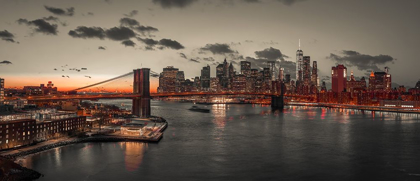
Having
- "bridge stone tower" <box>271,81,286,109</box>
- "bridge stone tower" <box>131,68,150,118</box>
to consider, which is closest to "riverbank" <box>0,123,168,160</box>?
"bridge stone tower" <box>131,68,150,118</box>

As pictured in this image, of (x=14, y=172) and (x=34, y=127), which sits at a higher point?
(x=34, y=127)

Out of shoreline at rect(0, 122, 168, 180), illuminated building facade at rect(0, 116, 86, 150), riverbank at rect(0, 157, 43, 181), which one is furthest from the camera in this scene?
illuminated building facade at rect(0, 116, 86, 150)

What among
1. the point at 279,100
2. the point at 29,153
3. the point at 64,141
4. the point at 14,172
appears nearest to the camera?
the point at 14,172

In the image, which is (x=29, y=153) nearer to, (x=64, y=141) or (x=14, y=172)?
(x=64, y=141)

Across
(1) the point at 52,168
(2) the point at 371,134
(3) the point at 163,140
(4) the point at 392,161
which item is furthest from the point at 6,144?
(2) the point at 371,134

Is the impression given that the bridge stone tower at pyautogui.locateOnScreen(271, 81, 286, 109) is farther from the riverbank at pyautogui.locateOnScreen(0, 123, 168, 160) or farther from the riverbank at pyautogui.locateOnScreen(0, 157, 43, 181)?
the riverbank at pyautogui.locateOnScreen(0, 157, 43, 181)

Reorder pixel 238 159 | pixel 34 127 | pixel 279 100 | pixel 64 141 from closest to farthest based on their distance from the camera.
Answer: pixel 238 159
pixel 34 127
pixel 64 141
pixel 279 100

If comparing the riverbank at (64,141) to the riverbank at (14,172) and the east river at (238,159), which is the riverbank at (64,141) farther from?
the riverbank at (14,172)

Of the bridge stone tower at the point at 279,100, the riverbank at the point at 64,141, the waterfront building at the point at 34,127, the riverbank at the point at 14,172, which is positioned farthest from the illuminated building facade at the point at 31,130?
the bridge stone tower at the point at 279,100

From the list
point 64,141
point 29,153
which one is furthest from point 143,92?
point 29,153

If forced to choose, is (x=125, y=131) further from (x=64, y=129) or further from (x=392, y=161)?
(x=392, y=161)

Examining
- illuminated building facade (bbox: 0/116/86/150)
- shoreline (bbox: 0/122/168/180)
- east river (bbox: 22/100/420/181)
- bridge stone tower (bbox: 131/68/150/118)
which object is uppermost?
bridge stone tower (bbox: 131/68/150/118)
